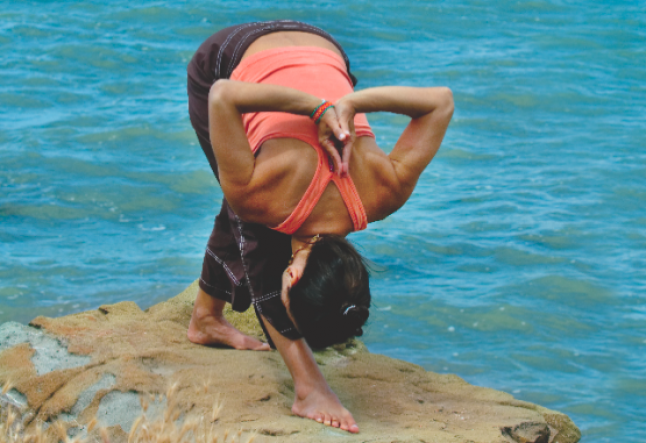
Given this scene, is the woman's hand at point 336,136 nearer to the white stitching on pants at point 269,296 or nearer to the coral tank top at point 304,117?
the coral tank top at point 304,117

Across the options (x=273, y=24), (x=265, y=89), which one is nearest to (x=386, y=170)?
(x=265, y=89)

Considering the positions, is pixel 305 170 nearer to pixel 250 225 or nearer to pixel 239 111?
pixel 239 111

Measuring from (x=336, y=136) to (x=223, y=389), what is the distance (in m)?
1.33

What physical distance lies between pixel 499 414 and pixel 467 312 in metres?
1.85

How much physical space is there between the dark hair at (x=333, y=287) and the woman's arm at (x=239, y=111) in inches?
15.0

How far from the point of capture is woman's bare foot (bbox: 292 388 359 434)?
3229mm

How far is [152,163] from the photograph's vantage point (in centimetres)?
752

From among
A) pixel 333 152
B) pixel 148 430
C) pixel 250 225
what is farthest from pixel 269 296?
pixel 148 430

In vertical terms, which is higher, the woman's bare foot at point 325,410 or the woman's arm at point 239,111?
the woman's arm at point 239,111

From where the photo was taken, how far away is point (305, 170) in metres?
2.88

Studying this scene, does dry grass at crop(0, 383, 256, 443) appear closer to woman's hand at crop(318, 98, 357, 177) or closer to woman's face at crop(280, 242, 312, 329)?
woman's face at crop(280, 242, 312, 329)

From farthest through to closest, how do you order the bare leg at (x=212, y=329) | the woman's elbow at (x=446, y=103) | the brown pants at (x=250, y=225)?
the bare leg at (x=212, y=329), the brown pants at (x=250, y=225), the woman's elbow at (x=446, y=103)

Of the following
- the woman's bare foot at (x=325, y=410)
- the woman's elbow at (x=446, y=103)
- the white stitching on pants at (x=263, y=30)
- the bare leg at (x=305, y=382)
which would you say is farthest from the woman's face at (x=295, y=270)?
the white stitching on pants at (x=263, y=30)

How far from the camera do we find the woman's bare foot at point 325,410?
3229 mm
